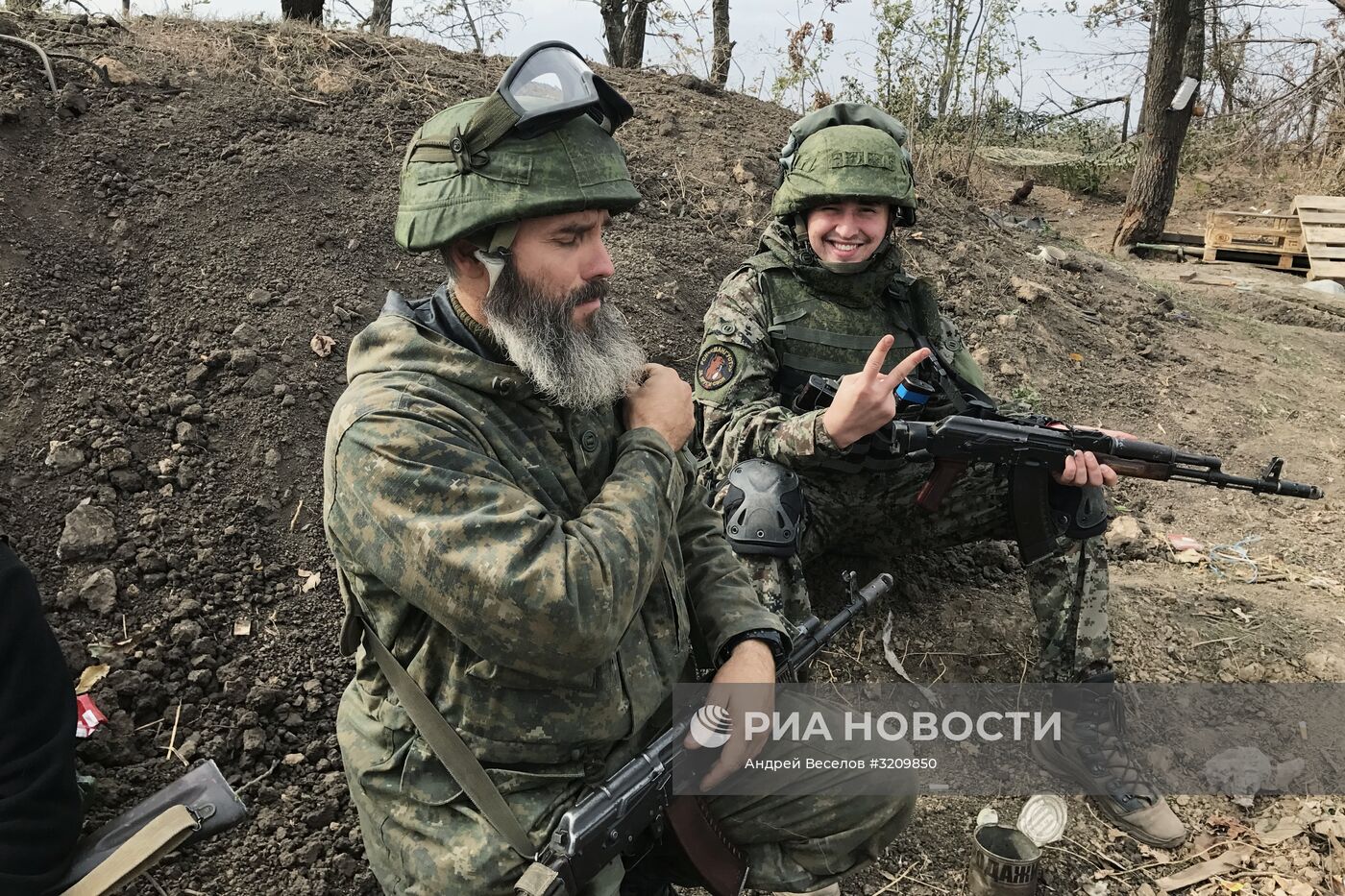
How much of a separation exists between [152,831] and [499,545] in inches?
47.6

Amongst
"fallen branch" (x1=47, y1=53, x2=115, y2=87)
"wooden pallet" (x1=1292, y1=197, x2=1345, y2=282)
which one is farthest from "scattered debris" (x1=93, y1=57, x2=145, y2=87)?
"wooden pallet" (x1=1292, y1=197, x2=1345, y2=282)

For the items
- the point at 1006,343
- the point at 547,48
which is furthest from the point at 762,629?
the point at 1006,343

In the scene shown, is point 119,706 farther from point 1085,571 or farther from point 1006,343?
point 1006,343

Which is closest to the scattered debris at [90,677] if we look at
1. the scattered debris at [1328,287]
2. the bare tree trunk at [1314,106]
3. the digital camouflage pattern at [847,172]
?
the digital camouflage pattern at [847,172]

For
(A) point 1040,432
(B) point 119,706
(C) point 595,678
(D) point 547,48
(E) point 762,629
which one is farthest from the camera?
(A) point 1040,432

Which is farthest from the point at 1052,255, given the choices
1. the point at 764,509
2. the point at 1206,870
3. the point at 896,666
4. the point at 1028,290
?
the point at 1206,870

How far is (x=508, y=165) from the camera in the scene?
6.75ft

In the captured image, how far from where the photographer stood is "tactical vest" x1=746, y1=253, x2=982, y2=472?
3840mm

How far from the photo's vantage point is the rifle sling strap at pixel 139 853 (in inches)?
84.3

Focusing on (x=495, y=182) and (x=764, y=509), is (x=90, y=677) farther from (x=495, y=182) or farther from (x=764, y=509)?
(x=764, y=509)

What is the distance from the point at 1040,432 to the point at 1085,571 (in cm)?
56

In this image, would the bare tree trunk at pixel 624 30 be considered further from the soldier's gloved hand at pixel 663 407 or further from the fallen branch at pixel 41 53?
the soldier's gloved hand at pixel 663 407

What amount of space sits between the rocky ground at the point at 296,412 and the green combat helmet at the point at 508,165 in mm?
1766

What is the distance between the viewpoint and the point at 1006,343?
256 inches
